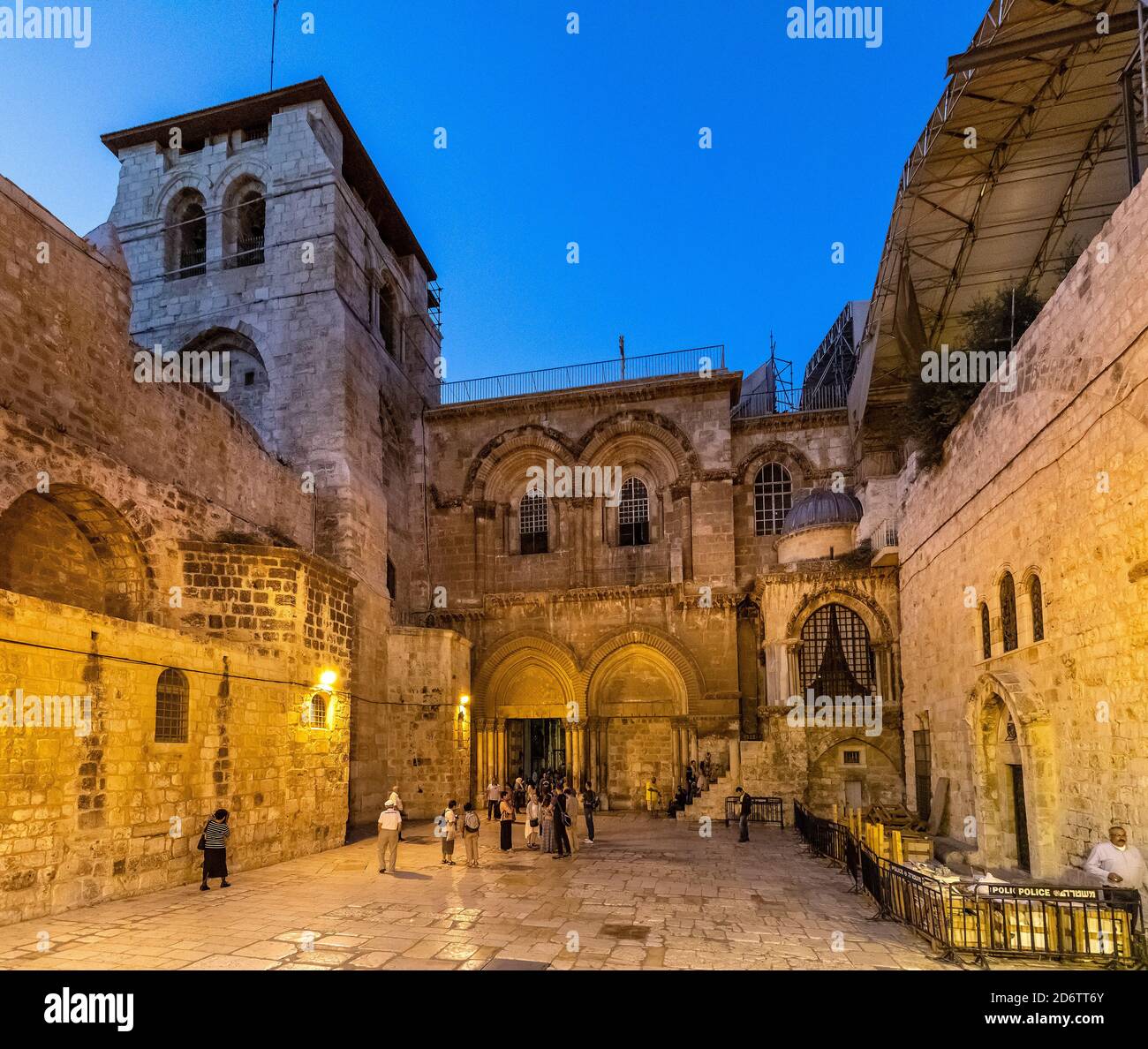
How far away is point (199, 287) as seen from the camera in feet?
76.8

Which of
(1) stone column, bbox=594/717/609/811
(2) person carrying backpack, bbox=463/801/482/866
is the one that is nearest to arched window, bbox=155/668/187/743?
(2) person carrying backpack, bbox=463/801/482/866

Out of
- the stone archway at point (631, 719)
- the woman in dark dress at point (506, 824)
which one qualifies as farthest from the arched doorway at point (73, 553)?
the stone archway at point (631, 719)

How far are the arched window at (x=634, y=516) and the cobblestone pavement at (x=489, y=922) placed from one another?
12225 mm

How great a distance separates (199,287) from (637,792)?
18210 mm

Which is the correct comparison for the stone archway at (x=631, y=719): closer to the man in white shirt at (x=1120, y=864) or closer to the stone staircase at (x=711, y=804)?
the stone staircase at (x=711, y=804)

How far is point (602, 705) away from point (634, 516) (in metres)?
5.46

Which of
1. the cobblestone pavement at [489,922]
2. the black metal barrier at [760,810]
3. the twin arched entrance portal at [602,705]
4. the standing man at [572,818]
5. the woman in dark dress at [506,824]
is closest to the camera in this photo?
the cobblestone pavement at [489,922]

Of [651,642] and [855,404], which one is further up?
[855,404]

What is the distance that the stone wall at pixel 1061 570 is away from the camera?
829 centimetres

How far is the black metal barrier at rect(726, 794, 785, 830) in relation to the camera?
18.9 meters

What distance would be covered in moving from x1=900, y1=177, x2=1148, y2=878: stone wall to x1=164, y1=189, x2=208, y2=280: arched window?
67.8 feet

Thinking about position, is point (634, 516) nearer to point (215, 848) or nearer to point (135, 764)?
point (215, 848)
